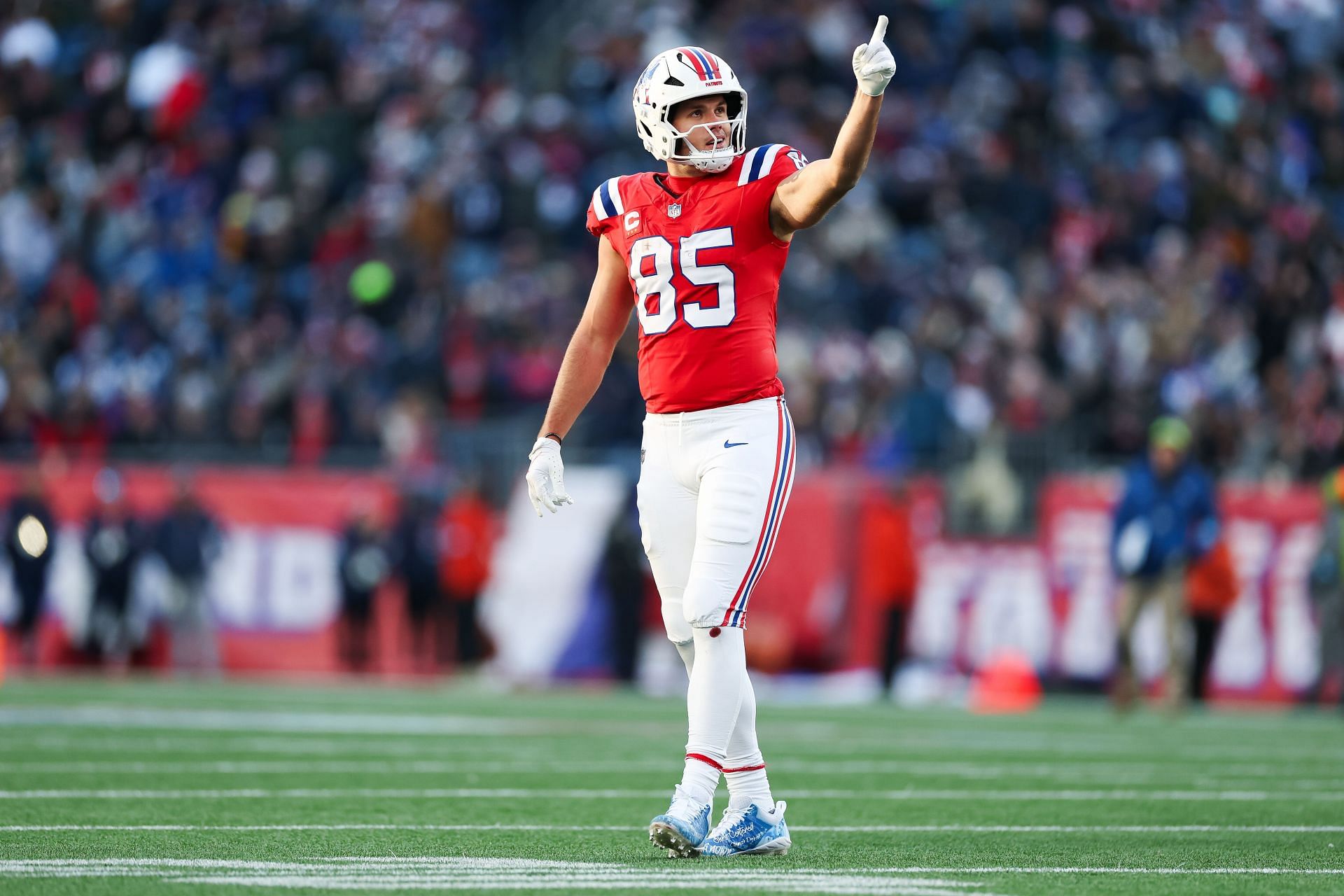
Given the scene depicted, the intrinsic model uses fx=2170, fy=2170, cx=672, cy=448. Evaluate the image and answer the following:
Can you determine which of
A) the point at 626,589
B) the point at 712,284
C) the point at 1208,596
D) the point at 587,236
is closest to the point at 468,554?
the point at 626,589

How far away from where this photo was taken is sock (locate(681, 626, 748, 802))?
5.82m

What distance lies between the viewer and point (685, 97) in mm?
5973

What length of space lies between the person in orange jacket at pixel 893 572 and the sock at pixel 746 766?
11062mm

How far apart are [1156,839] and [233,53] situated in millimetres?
18649

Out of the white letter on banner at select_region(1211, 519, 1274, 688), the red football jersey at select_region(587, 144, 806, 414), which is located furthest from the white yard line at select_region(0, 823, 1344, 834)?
the white letter on banner at select_region(1211, 519, 1274, 688)

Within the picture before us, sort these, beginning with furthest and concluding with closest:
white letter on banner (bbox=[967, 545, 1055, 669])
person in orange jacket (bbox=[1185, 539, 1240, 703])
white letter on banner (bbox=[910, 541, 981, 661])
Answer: white letter on banner (bbox=[910, 541, 981, 661]), white letter on banner (bbox=[967, 545, 1055, 669]), person in orange jacket (bbox=[1185, 539, 1240, 703])

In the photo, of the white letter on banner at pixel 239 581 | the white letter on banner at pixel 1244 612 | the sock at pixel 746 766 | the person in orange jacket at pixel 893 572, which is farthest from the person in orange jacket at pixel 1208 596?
the sock at pixel 746 766

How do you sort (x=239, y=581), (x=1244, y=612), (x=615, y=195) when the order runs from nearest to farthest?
(x=615, y=195), (x=1244, y=612), (x=239, y=581)

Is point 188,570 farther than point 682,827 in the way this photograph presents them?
Yes

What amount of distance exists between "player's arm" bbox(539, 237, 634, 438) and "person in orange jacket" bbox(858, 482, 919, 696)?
10811mm

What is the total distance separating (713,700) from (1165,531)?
936 cm

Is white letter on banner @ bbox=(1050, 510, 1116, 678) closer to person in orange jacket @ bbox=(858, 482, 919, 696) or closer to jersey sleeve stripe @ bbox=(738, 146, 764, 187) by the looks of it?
person in orange jacket @ bbox=(858, 482, 919, 696)

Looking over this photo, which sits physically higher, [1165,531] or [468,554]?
[1165,531]

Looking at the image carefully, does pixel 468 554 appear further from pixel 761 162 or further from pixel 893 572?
pixel 761 162
